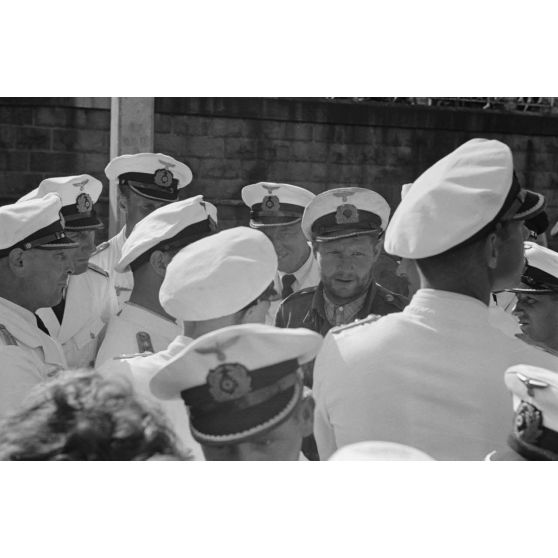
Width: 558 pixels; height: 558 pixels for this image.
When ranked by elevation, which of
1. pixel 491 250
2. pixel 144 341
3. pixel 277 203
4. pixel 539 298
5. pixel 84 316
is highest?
pixel 491 250

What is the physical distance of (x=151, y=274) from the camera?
2.98 meters

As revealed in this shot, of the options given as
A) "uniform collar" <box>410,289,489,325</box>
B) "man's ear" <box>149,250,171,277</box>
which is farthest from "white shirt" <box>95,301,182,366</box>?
"uniform collar" <box>410,289,489,325</box>

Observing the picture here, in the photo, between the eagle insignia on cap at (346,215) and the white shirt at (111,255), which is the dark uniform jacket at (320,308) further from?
the white shirt at (111,255)

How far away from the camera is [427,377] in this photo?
2043 millimetres

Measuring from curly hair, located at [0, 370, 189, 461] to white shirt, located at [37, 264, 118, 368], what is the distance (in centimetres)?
170

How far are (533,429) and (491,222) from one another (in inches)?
18.5

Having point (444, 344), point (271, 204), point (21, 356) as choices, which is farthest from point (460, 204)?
point (271, 204)

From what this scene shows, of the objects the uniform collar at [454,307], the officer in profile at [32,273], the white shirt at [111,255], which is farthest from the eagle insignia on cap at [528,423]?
the white shirt at [111,255]

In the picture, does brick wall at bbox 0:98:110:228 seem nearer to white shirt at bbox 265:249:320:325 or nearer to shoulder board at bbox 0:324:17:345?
white shirt at bbox 265:249:320:325

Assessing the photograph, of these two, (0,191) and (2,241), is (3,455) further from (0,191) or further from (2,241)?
(0,191)

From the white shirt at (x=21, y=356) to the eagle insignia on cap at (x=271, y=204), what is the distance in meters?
1.60

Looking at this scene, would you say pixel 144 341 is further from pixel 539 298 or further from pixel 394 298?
pixel 539 298

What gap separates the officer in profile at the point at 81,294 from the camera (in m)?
3.39

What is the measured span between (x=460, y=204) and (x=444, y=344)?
0.27 metres
